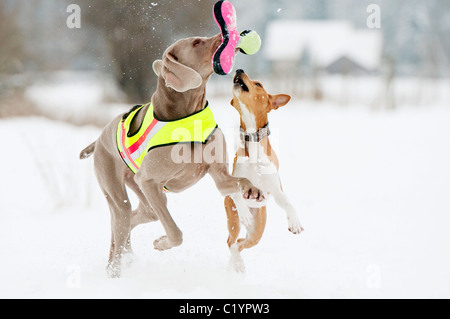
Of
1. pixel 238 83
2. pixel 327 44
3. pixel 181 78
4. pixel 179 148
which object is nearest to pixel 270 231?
pixel 238 83

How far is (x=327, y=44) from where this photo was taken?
17.4m

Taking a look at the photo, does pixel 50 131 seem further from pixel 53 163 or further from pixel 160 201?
pixel 160 201

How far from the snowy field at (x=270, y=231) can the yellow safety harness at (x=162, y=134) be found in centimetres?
93

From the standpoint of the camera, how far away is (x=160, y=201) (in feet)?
9.14

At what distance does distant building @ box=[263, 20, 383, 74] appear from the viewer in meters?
16.8

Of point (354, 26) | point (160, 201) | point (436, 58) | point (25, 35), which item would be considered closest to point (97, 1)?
point (160, 201)

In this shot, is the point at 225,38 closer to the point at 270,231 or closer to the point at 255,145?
the point at 255,145

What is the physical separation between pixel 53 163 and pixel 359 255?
153 inches

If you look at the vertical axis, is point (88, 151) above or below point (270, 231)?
above

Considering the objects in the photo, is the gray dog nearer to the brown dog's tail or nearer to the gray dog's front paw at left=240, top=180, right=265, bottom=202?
the gray dog's front paw at left=240, top=180, right=265, bottom=202

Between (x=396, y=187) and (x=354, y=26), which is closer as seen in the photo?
(x=396, y=187)

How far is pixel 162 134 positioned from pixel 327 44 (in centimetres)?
1574

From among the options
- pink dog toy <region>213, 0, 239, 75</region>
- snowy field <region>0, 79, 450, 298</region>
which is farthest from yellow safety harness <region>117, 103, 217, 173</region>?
snowy field <region>0, 79, 450, 298</region>

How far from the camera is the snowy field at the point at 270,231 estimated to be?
10.7 ft
